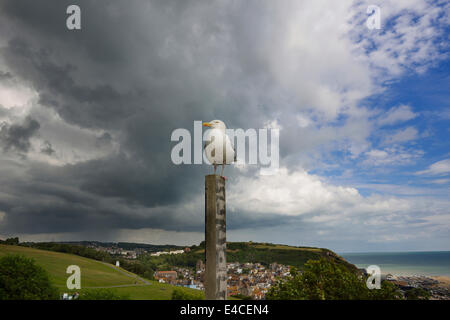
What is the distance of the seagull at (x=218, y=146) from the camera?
36.2ft

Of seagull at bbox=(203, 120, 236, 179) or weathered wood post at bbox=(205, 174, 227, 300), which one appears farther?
seagull at bbox=(203, 120, 236, 179)

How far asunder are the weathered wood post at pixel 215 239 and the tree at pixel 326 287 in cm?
1010

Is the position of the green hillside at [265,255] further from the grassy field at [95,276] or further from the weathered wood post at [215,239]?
the weathered wood post at [215,239]

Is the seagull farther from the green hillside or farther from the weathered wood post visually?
the green hillside

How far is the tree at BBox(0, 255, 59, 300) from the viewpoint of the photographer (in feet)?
62.3

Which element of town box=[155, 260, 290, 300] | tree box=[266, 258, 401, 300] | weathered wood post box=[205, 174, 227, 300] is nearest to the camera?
weathered wood post box=[205, 174, 227, 300]

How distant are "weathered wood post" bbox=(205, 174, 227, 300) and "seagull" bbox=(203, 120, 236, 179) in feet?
2.89

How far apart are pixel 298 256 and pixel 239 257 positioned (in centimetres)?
1655

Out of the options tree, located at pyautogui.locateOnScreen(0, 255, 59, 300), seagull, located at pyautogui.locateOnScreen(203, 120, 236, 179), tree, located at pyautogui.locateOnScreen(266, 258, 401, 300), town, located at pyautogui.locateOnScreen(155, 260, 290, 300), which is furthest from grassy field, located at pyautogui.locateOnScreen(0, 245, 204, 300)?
seagull, located at pyautogui.locateOnScreen(203, 120, 236, 179)

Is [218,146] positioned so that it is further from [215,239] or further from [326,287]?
[326,287]

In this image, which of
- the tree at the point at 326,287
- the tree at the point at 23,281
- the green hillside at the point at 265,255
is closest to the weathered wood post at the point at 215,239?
the tree at the point at 326,287

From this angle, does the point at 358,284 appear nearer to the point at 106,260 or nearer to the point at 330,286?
the point at 330,286

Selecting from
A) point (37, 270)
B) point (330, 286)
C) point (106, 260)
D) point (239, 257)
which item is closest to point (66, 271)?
point (106, 260)
